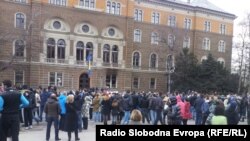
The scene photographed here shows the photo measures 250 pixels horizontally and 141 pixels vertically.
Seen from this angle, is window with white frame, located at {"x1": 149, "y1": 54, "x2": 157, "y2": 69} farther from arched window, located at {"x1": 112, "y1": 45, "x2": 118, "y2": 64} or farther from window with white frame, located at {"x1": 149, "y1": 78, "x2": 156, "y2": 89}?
arched window, located at {"x1": 112, "y1": 45, "x2": 118, "y2": 64}

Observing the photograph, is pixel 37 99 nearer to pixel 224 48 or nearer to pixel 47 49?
pixel 47 49

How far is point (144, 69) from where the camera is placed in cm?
5666

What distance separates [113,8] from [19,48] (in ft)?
44.4

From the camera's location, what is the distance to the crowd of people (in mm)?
11188

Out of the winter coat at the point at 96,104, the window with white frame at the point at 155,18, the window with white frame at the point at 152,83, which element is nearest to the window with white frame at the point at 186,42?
the window with white frame at the point at 155,18

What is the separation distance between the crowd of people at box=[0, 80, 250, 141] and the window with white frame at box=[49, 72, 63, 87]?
24424mm

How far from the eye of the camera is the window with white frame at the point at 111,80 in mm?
51406

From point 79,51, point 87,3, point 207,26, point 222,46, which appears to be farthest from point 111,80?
point 222,46

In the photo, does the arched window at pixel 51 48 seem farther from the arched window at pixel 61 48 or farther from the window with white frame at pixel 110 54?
the window with white frame at pixel 110 54

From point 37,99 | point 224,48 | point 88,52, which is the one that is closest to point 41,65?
point 88,52

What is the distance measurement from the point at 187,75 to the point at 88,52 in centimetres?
1295

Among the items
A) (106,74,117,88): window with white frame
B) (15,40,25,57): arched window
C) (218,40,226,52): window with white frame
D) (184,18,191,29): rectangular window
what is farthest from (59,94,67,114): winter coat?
(218,40,226,52): window with white frame

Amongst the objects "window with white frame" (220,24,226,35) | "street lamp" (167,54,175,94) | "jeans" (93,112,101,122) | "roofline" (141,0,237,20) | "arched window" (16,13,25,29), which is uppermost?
"roofline" (141,0,237,20)

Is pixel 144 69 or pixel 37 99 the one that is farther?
pixel 144 69
